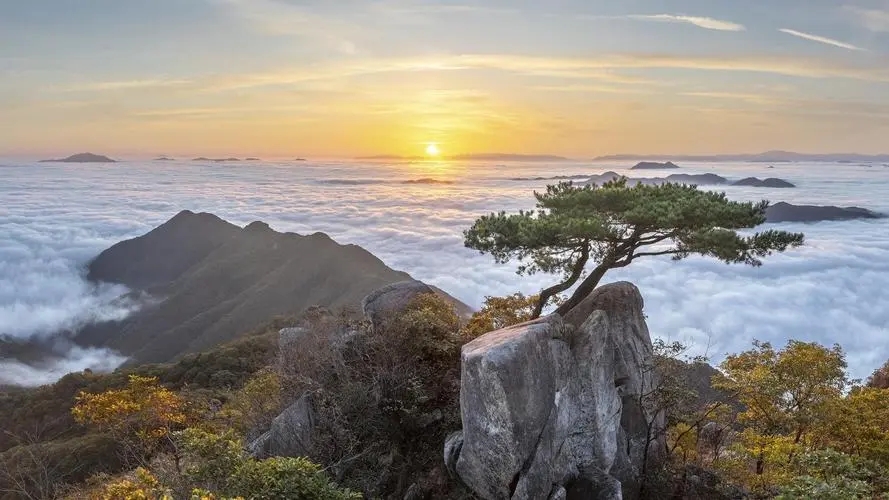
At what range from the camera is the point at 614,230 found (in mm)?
18859

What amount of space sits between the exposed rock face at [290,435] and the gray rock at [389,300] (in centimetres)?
425

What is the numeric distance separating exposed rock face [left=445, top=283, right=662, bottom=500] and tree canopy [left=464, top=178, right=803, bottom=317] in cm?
165

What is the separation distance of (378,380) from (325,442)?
2662mm

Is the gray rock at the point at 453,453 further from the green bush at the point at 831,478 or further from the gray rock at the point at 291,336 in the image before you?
the green bush at the point at 831,478

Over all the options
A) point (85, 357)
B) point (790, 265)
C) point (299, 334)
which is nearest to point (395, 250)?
point (85, 357)

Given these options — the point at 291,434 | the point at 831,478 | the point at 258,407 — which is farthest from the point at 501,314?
the point at 831,478

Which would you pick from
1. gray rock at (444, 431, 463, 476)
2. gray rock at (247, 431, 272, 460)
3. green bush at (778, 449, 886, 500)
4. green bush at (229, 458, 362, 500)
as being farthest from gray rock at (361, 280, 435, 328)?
green bush at (778, 449, 886, 500)

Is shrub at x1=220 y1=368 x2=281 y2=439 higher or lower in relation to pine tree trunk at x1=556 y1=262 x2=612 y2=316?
lower

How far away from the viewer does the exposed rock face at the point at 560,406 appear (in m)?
15.2

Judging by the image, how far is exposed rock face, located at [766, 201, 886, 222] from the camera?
18075 centimetres

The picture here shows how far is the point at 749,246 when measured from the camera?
18.2 metres

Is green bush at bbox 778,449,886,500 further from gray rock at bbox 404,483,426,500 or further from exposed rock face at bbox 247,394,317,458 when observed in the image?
exposed rock face at bbox 247,394,317,458

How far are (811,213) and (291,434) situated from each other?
212765 millimetres

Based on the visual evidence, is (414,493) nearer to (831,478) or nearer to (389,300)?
(389,300)
